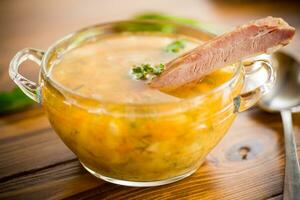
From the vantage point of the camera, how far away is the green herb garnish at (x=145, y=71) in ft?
4.18

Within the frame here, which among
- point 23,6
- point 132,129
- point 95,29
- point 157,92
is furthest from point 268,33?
point 23,6

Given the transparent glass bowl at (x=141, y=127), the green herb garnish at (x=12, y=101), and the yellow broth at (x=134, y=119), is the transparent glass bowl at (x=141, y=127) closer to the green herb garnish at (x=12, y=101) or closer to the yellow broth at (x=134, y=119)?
the yellow broth at (x=134, y=119)

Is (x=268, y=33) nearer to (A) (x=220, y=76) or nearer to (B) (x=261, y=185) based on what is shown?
(A) (x=220, y=76)

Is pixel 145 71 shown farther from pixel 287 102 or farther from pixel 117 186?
pixel 287 102

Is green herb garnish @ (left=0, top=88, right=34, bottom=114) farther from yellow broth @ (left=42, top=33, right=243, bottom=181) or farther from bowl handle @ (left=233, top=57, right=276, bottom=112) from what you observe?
bowl handle @ (left=233, top=57, right=276, bottom=112)

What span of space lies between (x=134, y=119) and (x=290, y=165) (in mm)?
459

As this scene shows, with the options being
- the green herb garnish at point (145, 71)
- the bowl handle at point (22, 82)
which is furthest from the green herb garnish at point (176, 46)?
the bowl handle at point (22, 82)

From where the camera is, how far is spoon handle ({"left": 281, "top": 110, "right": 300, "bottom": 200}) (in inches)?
46.2

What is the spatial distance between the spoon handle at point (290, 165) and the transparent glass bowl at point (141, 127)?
189 mm

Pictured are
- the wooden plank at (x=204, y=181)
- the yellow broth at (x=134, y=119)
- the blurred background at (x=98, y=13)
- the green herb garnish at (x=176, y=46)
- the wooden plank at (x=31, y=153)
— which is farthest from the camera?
the blurred background at (x=98, y=13)

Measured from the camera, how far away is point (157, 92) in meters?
1.21

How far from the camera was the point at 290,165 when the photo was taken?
1279 mm

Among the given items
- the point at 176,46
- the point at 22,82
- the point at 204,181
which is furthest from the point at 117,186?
the point at 176,46

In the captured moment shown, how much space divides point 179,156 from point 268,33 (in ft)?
1.21
